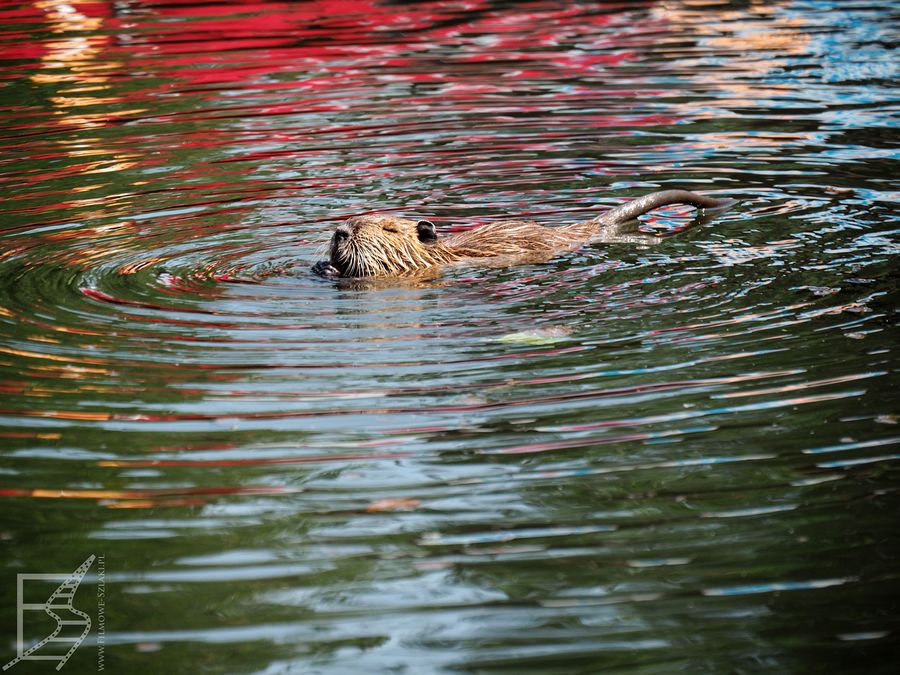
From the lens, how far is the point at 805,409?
4262 millimetres

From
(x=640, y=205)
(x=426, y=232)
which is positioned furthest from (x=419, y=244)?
(x=640, y=205)

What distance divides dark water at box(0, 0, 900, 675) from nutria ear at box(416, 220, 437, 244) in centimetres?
27

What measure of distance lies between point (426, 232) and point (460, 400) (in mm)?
2207

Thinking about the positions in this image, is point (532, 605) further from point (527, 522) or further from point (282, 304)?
point (282, 304)

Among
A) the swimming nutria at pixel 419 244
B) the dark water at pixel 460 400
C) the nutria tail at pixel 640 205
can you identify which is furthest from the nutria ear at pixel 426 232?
the nutria tail at pixel 640 205

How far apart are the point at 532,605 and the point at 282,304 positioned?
3043 mm

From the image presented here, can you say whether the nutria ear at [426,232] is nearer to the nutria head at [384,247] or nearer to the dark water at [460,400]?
the nutria head at [384,247]

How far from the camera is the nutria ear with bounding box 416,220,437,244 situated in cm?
646

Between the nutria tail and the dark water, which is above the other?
the nutria tail

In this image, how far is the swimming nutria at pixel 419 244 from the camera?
6469 millimetres

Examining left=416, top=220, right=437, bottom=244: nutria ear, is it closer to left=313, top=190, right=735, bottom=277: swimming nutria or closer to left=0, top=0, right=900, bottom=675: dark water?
left=313, top=190, right=735, bottom=277: swimming nutria

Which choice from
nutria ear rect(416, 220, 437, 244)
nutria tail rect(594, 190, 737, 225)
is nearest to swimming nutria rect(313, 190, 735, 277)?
nutria ear rect(416, 220, 437, 244)

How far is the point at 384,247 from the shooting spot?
6527 millimetres

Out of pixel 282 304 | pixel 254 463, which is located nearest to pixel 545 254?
pixel 282 304
